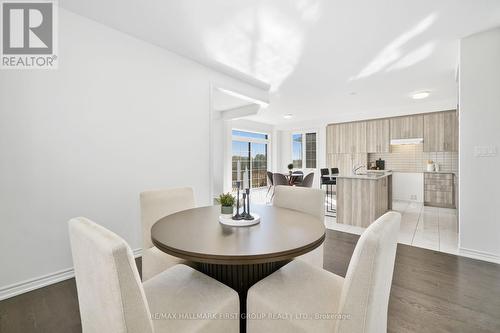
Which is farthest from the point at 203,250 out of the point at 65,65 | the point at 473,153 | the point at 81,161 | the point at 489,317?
the point at 473,153

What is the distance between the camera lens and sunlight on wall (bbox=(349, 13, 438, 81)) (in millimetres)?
2384

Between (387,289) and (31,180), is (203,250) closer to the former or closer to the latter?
(387,289)

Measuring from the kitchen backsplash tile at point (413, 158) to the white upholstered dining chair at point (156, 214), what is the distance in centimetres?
605

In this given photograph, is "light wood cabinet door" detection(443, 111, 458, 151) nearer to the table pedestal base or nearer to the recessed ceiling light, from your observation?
the recessed ceiling light

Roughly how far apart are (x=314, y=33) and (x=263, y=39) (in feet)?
1.87

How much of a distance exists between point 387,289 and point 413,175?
6.16m

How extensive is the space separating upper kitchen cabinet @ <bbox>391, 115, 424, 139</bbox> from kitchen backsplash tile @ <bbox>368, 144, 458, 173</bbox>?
14.2 inches

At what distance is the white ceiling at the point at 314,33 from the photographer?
207 centimetres

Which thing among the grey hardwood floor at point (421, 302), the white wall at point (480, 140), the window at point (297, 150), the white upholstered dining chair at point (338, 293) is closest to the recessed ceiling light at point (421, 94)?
the white wall at point (480, 140)

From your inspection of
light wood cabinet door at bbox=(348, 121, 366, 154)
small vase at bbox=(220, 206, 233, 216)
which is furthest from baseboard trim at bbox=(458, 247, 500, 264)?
light wood cabinet door at bbox=(348, 121, 366, 154)

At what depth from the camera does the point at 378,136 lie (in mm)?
6145

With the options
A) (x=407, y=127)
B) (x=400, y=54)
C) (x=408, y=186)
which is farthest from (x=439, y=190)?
(x=400, y=54)

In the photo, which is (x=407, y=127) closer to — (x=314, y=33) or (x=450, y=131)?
(x=450, y=131)

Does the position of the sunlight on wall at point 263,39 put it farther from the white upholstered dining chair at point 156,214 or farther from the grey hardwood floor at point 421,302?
the grey hardwood floor at point 421,302
